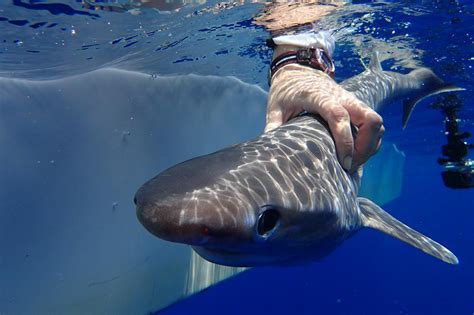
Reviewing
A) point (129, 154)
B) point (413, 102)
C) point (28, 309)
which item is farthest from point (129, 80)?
point (413, 102)

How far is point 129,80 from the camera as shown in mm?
9938

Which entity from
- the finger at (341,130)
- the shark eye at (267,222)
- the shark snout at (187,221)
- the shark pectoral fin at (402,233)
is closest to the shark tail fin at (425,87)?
the shark pectoral fin at (402,233)

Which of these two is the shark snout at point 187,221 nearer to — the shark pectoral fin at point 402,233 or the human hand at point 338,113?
the human hand at point 338,113

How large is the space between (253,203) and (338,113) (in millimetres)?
1719

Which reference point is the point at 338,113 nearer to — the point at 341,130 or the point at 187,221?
the point at 341,130

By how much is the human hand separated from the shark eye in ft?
4.74

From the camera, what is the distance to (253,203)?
229 cm

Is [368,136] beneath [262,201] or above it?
beneath

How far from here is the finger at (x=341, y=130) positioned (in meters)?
3.56

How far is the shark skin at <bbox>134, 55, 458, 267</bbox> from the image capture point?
2.09 meters

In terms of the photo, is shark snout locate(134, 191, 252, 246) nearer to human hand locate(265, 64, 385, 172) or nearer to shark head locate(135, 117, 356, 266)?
shark head locate(135, 117, 356, 266)

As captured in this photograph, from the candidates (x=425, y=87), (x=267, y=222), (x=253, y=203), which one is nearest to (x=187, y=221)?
(x=253, y=203)

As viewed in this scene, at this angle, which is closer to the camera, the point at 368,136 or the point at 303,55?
the point at 368,136


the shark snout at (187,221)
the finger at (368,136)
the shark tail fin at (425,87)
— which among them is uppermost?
the shark snout at (187,221)
